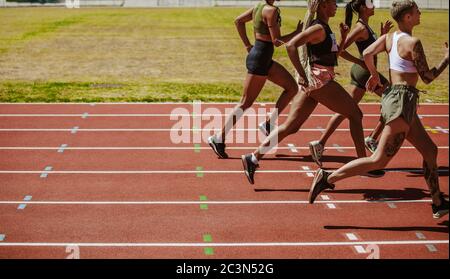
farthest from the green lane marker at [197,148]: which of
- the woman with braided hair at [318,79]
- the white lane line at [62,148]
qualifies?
the woman with braided hair at [318,79]

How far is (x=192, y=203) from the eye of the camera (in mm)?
9086

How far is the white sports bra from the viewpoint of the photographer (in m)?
7.82

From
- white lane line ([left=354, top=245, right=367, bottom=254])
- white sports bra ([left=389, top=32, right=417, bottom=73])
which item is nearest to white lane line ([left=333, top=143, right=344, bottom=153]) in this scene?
white sports bra ([left=389, top=32, right=417, bottom=73])

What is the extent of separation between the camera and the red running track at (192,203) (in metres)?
7.70

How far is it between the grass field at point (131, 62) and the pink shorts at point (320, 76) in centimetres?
667

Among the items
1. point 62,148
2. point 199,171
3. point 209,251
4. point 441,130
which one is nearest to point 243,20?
point 199,171

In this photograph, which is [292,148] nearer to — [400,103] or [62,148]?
[62,148]

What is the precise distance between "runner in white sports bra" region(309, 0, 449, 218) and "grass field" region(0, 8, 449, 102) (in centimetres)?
783

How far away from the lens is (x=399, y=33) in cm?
788

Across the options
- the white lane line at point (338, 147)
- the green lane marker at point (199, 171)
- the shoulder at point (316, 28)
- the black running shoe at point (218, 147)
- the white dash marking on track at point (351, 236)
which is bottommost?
the white lane line at point (338, 147)

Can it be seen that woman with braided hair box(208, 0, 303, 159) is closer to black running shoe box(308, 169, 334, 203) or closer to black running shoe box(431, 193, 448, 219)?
black running shoe box(308, 169, 334, 203)

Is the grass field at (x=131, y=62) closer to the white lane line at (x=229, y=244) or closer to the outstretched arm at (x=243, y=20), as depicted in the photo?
the outstretched arm at (x=243, y=20)
